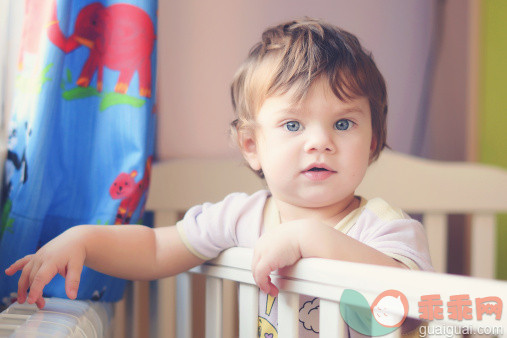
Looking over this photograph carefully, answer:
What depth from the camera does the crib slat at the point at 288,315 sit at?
1.97 ft

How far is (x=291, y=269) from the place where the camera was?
61 cm

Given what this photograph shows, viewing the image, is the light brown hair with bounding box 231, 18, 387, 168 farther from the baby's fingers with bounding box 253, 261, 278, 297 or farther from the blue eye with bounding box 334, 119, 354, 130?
the baby's fingers with bounding box 253, 261, 278, 297

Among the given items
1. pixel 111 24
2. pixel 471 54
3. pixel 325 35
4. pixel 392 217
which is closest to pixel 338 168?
pixel 392 217

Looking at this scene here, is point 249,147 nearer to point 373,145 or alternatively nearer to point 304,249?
point 373,145

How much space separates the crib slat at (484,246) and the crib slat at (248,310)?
78 cm

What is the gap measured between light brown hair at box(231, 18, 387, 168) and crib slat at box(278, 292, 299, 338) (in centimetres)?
28

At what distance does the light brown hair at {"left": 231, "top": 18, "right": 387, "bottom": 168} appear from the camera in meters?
0.77

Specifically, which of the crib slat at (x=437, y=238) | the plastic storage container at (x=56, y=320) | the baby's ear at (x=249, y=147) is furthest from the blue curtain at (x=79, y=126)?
the crib slat at (x=437, y=238)

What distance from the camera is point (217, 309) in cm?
78

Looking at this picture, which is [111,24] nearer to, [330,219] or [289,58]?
[289,58]

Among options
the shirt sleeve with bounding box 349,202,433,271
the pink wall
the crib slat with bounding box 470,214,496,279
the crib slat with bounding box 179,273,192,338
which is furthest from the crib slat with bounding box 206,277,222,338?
the crib slat with bounding box 470,214,496,279

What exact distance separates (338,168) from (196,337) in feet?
2.20

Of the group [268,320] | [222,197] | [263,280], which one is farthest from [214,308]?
[222,197]

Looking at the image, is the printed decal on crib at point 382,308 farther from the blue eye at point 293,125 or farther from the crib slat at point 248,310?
the blue eye at point 293,125
